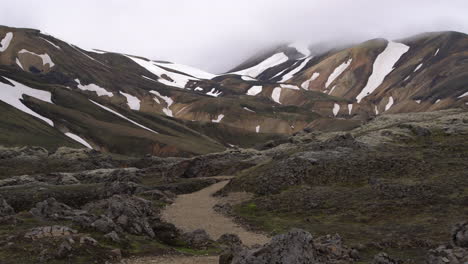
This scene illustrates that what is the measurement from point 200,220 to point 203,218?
3.36 feet

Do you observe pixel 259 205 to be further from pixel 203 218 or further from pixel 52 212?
pixel 52 212

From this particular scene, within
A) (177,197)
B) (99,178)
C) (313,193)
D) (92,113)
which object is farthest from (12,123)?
(313,193)

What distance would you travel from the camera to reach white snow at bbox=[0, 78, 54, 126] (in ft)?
503

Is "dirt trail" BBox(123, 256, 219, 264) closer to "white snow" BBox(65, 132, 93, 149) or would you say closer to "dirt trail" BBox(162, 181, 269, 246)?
"dirt trail" BBox(162, 181, 269, 246)

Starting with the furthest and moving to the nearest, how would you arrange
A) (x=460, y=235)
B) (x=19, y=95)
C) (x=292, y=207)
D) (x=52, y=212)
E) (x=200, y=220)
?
1. (x=19, y=95)
2. (x=292, y=207)
3. (x=200, y=220)
4. (x=52, y=212)
5. (x=460, y=235)

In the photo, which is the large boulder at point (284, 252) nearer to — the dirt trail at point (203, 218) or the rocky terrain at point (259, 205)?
the rocky terrain at point (259, 205)

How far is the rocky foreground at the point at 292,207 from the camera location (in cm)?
2481

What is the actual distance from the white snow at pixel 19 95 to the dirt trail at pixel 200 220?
106 meters

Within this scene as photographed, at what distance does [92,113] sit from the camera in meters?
173

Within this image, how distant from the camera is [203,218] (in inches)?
1742

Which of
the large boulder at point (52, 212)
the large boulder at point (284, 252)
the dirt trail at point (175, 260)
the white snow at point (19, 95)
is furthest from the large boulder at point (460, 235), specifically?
the white snow at point (19, 95)

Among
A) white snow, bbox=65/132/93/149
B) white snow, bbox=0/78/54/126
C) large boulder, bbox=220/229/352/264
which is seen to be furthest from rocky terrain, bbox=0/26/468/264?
white snow, bbox=0/78/54/126

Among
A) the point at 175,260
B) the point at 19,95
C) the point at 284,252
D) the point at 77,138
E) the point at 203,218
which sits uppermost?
the point at 284,252

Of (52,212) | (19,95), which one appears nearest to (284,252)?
(52,212)
